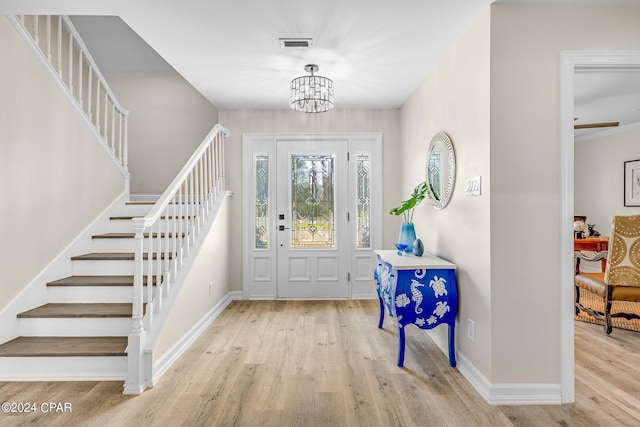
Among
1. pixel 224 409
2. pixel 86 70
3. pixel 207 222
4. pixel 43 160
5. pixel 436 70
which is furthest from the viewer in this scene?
pixel 86 70

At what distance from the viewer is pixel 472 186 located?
2434mm

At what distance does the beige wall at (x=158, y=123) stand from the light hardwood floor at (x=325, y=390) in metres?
2.63

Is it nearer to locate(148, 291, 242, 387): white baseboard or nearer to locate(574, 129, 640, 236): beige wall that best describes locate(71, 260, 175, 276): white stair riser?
locate(148, 291, 242, 387): white baseboard

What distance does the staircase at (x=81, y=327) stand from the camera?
95.3 inches

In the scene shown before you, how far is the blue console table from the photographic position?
262 centimetres

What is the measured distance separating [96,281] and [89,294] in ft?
0.36

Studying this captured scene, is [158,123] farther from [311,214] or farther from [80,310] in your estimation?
[80,310]

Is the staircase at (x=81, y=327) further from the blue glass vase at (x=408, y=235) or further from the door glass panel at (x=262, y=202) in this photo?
the blue glass vase at (x=408, y=235)

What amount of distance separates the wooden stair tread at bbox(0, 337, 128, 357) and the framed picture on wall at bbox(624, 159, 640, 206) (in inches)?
266

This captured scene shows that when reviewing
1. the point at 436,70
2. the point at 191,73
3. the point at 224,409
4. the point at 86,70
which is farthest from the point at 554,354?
the point at 86,70

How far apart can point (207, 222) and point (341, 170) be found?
1846 millimetres

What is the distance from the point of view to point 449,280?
2674mm

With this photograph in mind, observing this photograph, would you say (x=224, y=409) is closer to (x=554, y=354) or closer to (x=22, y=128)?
(x=554, y=354)

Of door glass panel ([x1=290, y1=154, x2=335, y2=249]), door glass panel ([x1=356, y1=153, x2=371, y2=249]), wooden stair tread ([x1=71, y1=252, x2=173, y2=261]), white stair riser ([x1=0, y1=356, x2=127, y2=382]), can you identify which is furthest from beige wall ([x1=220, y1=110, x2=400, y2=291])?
white stair riser ([x1=0, y1=356, x2=127, y2=382])
